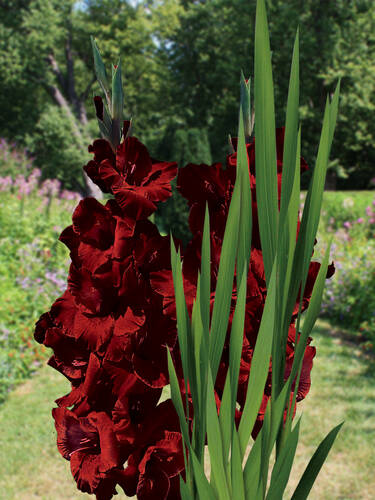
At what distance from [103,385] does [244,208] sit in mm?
393

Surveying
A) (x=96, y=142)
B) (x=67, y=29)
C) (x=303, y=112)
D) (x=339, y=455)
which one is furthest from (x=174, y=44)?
(x=96, y=142)

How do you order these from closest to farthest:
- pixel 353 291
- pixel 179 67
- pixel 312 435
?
pixel 312 435 < pixel 353 291 < pixel 179 67

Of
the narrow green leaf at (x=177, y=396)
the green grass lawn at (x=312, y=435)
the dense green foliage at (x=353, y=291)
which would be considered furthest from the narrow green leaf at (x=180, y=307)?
the dense green foliage at (x=353, y=291)

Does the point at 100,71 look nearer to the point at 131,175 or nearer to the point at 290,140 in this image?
the point at 131,175

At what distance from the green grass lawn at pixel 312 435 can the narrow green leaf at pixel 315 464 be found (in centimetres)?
236

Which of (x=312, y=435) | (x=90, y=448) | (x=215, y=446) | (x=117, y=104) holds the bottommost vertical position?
(x=312, y=435)

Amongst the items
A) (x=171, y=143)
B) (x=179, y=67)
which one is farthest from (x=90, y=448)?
(x=179, y=67)

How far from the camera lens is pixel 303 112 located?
17.9 m

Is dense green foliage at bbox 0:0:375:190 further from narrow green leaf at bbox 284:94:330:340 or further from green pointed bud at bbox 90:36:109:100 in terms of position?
narrow green leaf at bbox 284:94:330:340

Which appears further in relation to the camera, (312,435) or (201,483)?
(312,435)

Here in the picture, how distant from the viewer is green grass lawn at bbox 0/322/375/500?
2945 millimetres

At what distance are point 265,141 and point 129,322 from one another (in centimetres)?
36

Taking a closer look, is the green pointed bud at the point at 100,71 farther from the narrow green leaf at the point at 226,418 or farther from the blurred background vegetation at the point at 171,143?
the blurred background vegetation at the point at 171,143

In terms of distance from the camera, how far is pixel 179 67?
21.7m
